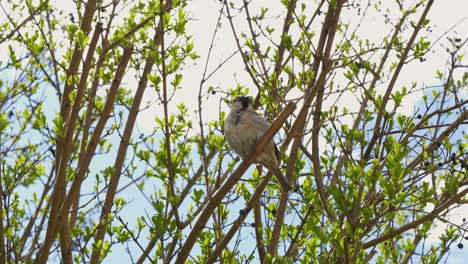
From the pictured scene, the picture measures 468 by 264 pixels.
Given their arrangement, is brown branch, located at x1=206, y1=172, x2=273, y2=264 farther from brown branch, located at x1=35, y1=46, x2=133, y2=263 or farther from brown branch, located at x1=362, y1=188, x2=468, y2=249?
brown branch, located at x1=35, y1=46, x2=133, y2=263

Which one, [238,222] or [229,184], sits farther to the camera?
[238,222]

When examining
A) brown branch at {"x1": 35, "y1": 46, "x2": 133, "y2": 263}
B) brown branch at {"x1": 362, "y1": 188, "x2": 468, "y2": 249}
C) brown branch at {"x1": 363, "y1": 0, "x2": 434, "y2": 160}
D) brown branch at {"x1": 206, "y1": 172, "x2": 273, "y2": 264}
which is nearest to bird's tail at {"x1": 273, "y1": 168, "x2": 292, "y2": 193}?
brown branch at {"x1": 206, "y1": 172, "x2": 273, "y2": 264}

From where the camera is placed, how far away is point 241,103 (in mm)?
5672

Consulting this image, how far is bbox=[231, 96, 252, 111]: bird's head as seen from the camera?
554cm

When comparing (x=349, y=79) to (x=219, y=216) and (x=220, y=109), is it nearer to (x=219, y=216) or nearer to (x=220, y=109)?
(x=220, y=109)

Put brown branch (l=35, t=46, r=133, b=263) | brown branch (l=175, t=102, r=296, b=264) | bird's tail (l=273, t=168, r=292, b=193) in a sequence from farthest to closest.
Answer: bird's tail (l=273, t=168, r=292, b=193) → brown branch (l=35, t=46, r=133, b=263) → brown branch (l=175, t=102, r=296, b=264)

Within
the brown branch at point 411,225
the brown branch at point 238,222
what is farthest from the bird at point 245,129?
the brown branch at point 411,225

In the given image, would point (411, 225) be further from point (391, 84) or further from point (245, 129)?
point (245, 129)

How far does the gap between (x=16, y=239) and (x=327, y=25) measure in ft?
9.09

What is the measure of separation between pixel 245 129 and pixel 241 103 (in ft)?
0.74

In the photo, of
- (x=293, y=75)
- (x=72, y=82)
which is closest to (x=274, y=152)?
(x=293, y=75)

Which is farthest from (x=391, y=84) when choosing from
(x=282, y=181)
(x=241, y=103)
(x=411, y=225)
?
(x=241, y=103)

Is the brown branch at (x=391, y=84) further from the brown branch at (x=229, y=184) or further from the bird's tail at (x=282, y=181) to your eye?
the brown branch at (x=229, y=184)

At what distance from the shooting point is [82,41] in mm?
4473
